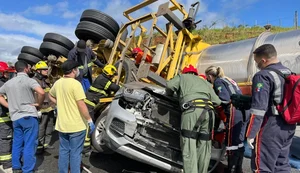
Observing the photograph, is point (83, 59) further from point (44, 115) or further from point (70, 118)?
point (70, 118)

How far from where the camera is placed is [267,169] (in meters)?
2.46

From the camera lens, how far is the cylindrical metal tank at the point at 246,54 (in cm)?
428

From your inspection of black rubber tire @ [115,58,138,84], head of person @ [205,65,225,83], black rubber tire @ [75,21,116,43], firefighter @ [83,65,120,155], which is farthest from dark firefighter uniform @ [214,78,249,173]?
black rubber tire @ [75,21,116,43]

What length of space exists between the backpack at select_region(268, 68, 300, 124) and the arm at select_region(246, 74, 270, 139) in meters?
0.16

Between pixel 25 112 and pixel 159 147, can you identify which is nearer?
pixel 159 147

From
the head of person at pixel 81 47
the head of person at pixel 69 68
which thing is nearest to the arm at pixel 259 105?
the head of person at pixel 69 68

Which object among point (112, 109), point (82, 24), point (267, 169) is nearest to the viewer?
point (267, 169)

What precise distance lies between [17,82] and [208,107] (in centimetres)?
250

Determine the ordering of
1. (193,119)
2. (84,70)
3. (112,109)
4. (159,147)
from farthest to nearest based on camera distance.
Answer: (84,70) < (112,109) < (159,147) < (193,119)

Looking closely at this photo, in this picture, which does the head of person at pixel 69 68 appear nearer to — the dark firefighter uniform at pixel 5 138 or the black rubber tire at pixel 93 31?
the dark firefighter uniform at pixel 5 138

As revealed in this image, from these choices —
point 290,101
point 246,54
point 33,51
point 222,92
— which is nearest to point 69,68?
point 222,92

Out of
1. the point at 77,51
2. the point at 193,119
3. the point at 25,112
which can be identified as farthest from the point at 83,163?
the point at 77,51

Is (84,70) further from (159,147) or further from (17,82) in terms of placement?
(159,147)

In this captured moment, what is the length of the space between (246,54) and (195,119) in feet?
8.52
